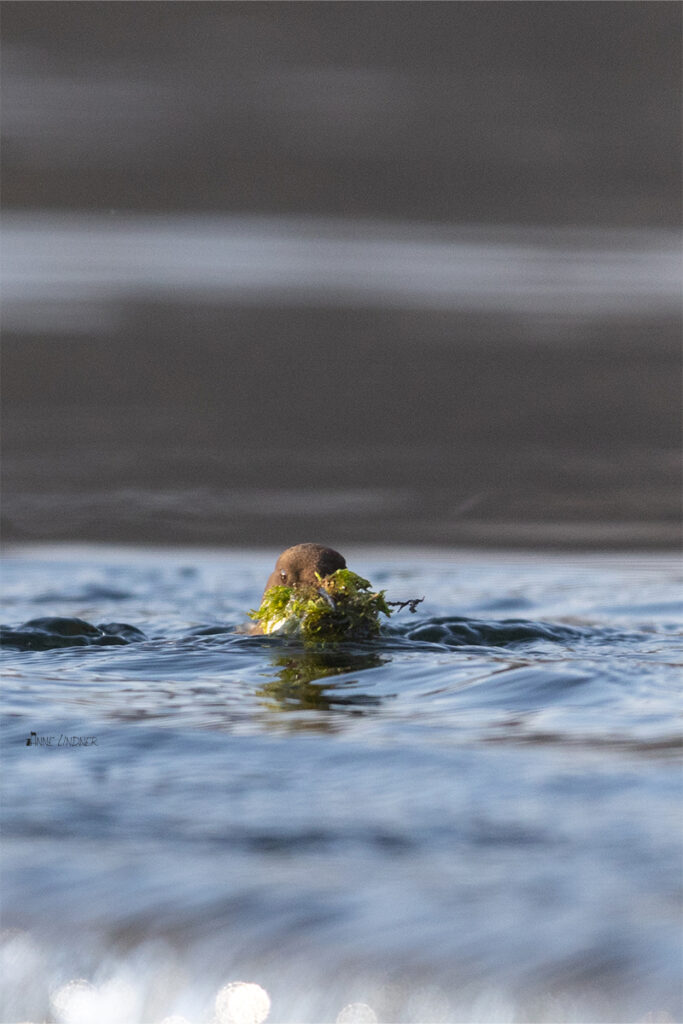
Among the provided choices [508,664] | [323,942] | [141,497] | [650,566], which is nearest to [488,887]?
[323,942]

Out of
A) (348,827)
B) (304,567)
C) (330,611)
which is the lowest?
(348,827)

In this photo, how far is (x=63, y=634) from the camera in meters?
4.45

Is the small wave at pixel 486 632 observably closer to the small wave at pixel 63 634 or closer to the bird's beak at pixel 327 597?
the bird's beak at pixel 327 597

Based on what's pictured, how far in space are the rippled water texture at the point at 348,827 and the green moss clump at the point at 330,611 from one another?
4.1 inches

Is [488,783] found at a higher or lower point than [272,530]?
lower

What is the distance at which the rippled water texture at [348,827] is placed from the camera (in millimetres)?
1854

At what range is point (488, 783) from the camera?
2.61 m

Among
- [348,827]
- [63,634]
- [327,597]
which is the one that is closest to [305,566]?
[327,597]

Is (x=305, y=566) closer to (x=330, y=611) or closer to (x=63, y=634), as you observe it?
(x=330, y=611)

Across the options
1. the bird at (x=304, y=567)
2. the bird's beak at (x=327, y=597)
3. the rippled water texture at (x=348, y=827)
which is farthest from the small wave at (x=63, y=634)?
the bird's beak at (x=327, y=597)

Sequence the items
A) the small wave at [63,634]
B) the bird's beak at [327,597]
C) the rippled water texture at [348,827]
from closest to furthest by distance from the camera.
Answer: the rippled water texture at [348,827] → the bird's beak at [327,597] → the small wave at [63,634]

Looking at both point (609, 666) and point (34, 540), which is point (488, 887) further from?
point (34, 540)

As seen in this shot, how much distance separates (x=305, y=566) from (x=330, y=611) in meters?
0.23

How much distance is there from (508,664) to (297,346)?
382cm
